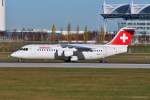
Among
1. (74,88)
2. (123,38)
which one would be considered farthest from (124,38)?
(74,88)

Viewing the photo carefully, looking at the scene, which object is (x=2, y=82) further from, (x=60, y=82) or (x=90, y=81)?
(x=90, y=81)

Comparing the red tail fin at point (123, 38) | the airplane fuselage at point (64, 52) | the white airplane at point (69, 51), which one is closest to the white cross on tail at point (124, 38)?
the red tail fin at point (123, 38)

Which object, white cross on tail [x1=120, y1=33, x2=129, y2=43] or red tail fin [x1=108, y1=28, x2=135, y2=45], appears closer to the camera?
red tail fin [x1=108, y1=28, x2=135, y2=45]

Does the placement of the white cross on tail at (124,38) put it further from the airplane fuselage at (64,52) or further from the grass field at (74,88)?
the grass field at (74,88)

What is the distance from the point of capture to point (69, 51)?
67.4 m

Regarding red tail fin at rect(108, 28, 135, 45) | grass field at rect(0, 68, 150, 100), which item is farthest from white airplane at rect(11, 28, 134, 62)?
grass field at rect(0, 68, 150, 100)

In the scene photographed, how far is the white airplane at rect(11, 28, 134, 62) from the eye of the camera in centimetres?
6600

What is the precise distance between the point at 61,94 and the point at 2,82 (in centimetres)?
755

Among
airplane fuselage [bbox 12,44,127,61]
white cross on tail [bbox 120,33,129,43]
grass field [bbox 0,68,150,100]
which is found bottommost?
grass field [bbox 0,68,150,100]

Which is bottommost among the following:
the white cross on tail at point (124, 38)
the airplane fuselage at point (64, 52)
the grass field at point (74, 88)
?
the grass field at point (74, 88)

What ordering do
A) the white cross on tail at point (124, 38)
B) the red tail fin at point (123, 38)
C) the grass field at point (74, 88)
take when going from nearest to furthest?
the grass field at point (74, 88) → the red tail fin at point (123, 38) → the white cross on tail at point (124, 38)

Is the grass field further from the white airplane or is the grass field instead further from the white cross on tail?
the white cross on tail

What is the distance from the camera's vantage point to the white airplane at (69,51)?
6600 cm

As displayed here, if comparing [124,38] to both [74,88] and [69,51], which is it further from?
[74,88]
